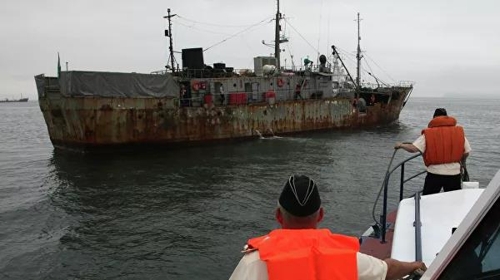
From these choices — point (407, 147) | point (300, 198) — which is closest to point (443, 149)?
point (407, 147)

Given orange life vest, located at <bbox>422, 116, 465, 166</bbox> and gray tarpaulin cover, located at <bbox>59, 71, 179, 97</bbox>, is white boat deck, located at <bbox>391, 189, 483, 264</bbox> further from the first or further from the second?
gray tarpaulin cover, located at <bbox>59, 71, 179, 97</bbox>

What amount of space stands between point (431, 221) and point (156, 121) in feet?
60.4

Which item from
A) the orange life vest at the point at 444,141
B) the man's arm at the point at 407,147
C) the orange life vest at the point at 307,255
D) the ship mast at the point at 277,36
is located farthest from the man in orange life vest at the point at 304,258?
the ship mast at the point at 277,36

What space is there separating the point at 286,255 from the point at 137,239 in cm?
817

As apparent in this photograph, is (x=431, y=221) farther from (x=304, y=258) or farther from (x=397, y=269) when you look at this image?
(x=304, y=258)

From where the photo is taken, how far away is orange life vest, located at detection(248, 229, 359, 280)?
1.81 meters

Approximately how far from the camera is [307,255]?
1.83 metres

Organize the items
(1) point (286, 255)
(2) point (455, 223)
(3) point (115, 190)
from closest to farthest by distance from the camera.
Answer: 1. (1) point (286, 255)
2. (2) point (455, 223)
3. (3) point (115, 190)

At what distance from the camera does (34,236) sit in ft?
31.9

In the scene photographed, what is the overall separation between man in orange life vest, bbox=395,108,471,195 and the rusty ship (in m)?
17.1

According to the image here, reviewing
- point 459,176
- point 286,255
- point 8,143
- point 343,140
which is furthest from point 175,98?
point 286,255

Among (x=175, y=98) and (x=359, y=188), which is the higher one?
(x=175, y=98)

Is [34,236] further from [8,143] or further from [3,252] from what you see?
[8,143]

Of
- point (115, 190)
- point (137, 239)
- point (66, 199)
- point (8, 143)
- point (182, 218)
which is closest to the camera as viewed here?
point (137, 239)
